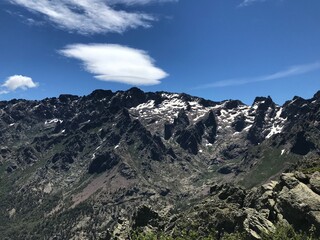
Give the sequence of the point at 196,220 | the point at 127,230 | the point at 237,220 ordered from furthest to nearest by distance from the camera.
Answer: the point at 127,230 → the point at 196,220 → the point at 237,220

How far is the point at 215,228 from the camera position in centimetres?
13612

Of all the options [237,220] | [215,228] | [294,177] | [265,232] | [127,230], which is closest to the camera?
[265,232]

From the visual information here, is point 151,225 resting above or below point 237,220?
below

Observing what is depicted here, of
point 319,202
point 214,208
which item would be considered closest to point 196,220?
point 214,208

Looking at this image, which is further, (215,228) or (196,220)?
(196,220)

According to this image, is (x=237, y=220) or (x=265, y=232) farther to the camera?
(x=237, y=220)

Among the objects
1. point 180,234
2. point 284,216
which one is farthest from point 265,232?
point 180,234

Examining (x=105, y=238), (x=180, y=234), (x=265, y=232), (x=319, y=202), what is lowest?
(x=105, y=238)

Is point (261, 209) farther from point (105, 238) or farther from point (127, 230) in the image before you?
point (105, 238)

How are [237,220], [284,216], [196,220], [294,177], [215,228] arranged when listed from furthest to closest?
[196,220] < [215,228] < [237,220] < [294,177] < [284,216]

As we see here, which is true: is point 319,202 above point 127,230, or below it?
above

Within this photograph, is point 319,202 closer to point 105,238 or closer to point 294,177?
point 294,177

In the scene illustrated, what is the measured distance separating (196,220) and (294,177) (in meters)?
44.6

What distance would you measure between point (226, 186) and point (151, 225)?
1452 inches
